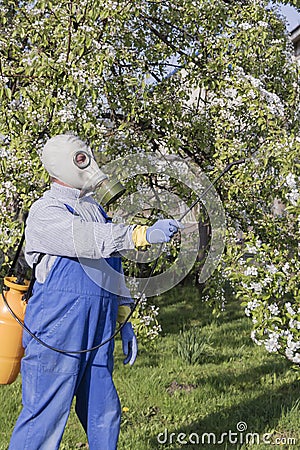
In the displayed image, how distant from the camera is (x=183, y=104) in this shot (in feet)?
16.2

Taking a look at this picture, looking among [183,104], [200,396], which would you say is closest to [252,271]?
[200,396]

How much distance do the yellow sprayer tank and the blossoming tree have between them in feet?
4.61

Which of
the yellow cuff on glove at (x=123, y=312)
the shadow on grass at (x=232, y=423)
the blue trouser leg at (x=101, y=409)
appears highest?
the yellow cuff on glove at (x=123, y=312)

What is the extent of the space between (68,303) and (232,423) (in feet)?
6.11

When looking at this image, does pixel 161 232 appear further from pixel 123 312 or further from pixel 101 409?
pixel 101 409

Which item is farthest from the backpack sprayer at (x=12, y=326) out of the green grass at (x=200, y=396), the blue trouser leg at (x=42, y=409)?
the green grass at (x=200, y=396)

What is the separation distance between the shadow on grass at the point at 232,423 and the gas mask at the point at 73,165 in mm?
1745

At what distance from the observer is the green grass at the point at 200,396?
361 centimetres

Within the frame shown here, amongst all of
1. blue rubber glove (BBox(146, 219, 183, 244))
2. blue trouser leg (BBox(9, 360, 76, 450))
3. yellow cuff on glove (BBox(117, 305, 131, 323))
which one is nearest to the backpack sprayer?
yellow cuff on glove (BBox(117, 305, 131, 323))

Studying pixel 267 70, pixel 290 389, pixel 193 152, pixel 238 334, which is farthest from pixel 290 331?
pixel 238 334

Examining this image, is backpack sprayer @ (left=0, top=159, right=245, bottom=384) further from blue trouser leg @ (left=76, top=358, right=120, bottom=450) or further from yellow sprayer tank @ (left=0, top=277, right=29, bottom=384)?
blue trouser leg @ (left=76, top=358, right=120, bottom=450)

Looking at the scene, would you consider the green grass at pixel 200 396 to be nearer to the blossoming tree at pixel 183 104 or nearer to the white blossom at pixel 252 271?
the blossoming tree at pixel 183 104

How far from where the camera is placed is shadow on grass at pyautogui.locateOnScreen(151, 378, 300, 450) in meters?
3.48

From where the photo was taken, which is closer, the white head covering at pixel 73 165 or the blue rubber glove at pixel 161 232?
the blue rubber glove at pixel 161 232
